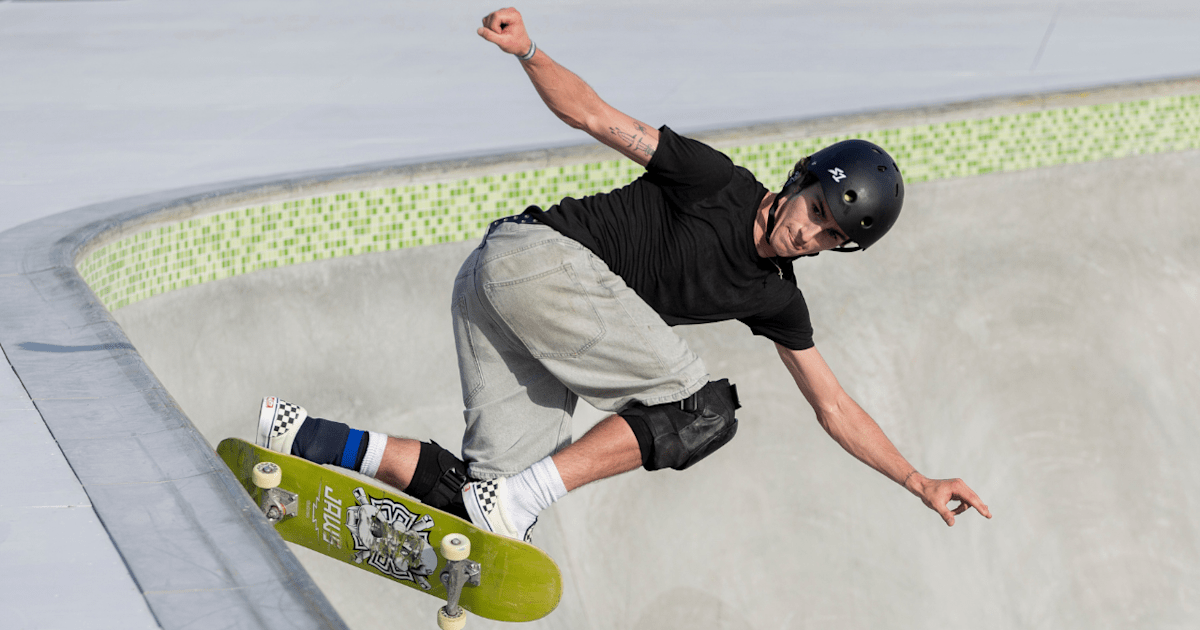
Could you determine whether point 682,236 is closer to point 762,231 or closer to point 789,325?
point 762,231

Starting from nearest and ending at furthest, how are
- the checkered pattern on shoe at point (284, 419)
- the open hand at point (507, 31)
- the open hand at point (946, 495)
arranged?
the open hand at point (507, 31), the open hand at point (946, 495), the checkered pattern on shoe at point (284, 419)

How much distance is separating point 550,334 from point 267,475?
106 centimetres

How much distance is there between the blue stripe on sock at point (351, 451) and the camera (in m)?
3.90

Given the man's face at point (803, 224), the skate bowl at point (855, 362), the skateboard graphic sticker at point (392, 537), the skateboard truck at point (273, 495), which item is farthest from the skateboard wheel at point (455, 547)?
the skate bowl at point (855, 362)

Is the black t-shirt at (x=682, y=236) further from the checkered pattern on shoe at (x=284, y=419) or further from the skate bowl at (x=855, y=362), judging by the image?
the skate bowl at (x=855, y=362)

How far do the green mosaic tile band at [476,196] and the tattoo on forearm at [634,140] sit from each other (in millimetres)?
2928

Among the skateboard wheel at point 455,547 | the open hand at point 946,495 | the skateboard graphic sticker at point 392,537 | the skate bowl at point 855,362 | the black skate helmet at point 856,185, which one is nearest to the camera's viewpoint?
the skateboard wheel at point 455,547

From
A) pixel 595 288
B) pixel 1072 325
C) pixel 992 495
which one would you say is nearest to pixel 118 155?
pixel 595 288

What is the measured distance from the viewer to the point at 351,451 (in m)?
3.92

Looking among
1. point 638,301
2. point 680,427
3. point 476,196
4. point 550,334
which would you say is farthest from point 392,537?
point 476,196

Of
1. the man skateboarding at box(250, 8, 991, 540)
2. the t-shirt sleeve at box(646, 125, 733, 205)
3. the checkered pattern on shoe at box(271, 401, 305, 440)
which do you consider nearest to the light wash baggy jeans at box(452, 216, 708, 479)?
the man skateboarding at box(250, 8, 991, 540)

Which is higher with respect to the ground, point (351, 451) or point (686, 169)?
point (686, 169)

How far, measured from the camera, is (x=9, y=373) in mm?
3416

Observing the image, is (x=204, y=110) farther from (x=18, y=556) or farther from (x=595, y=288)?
(x=18, y=556)
